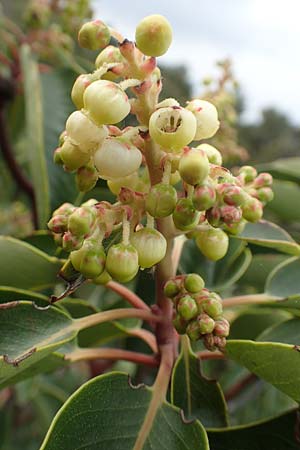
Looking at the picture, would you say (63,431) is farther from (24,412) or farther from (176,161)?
(24,412)

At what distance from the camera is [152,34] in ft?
2.03

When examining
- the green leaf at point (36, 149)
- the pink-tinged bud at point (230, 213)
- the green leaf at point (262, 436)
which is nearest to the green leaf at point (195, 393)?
the green leaf at point (262, 436)

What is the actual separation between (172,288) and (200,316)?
59 millimetres

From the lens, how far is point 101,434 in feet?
2.26

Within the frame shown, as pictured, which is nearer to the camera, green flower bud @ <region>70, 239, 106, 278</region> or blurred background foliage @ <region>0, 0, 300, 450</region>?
green flower bud @ <region>70, 239, 106, 278</region>

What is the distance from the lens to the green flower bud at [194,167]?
1.95 feet

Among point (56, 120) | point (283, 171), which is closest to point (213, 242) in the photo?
point (283, 171)

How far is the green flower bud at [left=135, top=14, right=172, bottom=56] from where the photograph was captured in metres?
0.62

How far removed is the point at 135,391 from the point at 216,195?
0.95 ft

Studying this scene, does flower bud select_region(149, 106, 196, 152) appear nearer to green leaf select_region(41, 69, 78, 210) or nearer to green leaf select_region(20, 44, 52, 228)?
green leaf select_region(20, 44, 52, 228)

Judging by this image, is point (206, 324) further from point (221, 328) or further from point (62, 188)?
point (62, 188)

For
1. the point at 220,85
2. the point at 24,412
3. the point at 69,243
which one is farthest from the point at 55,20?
the point at 69,243

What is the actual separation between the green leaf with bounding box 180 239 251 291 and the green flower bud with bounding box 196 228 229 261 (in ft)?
0.82

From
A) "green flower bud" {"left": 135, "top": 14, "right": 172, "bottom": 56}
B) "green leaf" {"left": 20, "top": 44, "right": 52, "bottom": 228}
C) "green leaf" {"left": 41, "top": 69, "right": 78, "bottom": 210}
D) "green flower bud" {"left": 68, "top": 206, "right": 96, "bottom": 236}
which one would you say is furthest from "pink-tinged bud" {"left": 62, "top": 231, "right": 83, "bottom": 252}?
"green leaf" {"left": 41, "top": 69, "right": 78, "bottom": 210}
